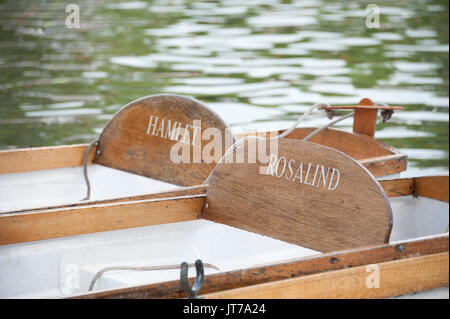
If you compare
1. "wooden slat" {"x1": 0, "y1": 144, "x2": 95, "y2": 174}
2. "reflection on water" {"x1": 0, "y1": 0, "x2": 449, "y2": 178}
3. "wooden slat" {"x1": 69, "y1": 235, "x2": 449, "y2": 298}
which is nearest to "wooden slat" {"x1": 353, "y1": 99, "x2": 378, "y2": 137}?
"wooden slat" {"x1": 0, "y1": 144, "x2": 95, "y2": 174}

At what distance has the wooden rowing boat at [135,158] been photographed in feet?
10.4

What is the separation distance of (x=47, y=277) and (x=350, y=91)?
5223 millimetres

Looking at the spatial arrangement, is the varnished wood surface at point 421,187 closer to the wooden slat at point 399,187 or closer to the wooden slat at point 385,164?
the wooden slat at point 399,187

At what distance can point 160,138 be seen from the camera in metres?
3.23

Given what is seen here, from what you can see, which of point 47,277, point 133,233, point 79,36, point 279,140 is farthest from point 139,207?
point 79,36

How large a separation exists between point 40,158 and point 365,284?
1.96 meters

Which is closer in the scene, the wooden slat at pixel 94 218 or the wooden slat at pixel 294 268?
the wooden slat at pixel 294 268

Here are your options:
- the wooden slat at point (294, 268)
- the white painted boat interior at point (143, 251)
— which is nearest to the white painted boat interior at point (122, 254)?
the white painted boat interior at point (143, 251)

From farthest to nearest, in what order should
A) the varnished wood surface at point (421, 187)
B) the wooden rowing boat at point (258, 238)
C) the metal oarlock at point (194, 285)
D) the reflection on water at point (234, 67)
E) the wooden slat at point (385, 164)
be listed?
the reflection on water at point (234, 67) < the wooden slat at point (385, 164) < the varnished wood surface at point (421, 187) < the wooden rowing boat at point (258, 238) < the metal oarlock at point (194, 285)

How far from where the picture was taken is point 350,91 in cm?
708

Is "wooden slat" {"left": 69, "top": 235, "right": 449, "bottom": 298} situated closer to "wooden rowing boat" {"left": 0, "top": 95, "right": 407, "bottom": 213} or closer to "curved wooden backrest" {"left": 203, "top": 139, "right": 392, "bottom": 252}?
"curved wooden backrest" {"left": 203, "top": 139, "right": 392, "bottom": 252}

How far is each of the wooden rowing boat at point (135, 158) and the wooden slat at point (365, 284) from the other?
1.24 meters

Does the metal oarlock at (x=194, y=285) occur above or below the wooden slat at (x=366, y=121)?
below

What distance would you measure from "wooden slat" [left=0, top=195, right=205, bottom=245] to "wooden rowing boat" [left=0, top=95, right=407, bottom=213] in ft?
1.79
